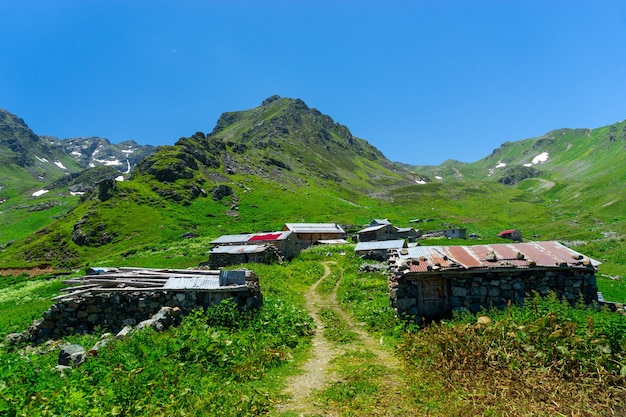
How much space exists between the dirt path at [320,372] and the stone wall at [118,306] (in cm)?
480

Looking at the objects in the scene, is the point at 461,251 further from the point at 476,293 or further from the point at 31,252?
the point at 31,252

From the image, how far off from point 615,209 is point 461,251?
389 ft

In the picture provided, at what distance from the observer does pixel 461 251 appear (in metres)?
20.2

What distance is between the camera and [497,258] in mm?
18250

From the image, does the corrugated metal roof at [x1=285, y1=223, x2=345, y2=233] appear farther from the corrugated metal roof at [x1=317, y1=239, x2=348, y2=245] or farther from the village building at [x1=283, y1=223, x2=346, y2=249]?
the corrugated metal roof at [x1=317, y1=239, x2=348, y2=245]

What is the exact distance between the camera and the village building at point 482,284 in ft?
57.6

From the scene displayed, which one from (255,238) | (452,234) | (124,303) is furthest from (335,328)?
(452,234)

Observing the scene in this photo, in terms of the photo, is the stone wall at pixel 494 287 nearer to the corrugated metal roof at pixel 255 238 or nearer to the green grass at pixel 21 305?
the green grass at pixel 21 305

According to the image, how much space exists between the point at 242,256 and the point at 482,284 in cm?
3391

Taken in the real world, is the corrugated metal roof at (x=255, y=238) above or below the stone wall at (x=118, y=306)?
above

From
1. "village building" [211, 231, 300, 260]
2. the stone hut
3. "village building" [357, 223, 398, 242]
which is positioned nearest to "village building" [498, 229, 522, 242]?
"village building" [357, 223, 398, 242]

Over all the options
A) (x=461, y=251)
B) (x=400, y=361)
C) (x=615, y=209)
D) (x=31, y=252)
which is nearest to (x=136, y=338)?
(x=400, y=361)

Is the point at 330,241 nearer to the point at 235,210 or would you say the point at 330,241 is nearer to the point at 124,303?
the point at 235,210

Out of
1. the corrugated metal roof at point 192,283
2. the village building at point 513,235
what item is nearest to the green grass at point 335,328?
the corrugated metal roof at point 192,283
